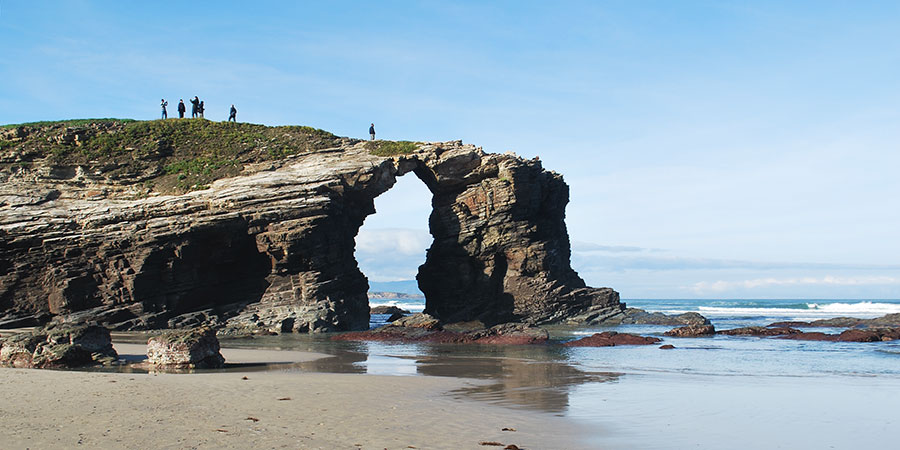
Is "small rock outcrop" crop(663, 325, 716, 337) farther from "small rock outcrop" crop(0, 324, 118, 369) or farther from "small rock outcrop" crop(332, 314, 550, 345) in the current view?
"small rock outcrop" crop(0, 324, 118, 369)

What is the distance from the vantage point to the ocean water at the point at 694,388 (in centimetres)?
Answer: 1075

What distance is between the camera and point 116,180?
4028cm

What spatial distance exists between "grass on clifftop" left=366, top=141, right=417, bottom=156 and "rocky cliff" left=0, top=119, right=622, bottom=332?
142 millimetres

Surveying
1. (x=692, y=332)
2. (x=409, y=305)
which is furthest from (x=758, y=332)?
(x=409, y=305)

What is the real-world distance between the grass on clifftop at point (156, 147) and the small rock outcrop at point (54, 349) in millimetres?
21372

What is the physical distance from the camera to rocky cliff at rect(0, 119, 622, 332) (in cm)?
3684

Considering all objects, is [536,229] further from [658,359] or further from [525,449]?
[525,449]

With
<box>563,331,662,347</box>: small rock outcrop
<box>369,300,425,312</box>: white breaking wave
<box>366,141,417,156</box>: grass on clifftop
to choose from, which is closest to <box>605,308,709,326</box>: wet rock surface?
<box>563,331,662,347</box>: small rock outcrop

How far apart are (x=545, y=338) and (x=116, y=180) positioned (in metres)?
26.7

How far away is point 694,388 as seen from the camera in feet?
52.6

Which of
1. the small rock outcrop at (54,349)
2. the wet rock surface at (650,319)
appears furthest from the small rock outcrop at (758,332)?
the small rock outcrop at (54,349)

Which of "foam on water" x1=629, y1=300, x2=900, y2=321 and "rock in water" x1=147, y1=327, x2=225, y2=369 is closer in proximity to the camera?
"rock in water" x1=147, y1=327, x2=225, y2=369

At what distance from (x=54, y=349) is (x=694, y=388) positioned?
639 inches

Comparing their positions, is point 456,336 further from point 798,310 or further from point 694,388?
point 798,310
